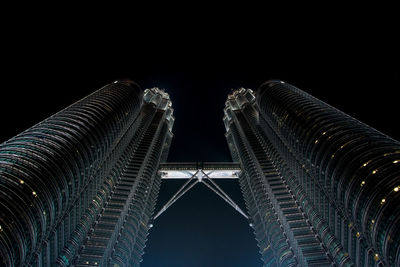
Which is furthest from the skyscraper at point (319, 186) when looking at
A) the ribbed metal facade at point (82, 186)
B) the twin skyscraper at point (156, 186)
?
the ribbed metal facade at point (82, 186)

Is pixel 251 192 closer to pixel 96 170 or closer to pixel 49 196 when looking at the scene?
pixel 96 170

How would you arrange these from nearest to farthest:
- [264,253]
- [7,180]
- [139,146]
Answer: [7,180] → [264,253] → [139,146]

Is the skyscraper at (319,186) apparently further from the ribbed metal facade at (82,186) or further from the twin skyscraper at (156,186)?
the ribbed metal facade at (82,186)

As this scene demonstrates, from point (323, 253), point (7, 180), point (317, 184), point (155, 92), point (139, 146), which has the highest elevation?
point (155, 92)

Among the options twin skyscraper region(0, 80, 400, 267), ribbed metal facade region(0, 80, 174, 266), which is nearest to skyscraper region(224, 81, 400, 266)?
twin skyscraper region(0, 80, 400, 267)

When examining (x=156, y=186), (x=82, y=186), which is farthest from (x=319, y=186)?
(x=156, y=186)

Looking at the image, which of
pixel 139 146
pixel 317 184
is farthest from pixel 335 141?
pixel 139 146

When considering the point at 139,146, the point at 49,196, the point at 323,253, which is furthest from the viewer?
the point at 139,146
